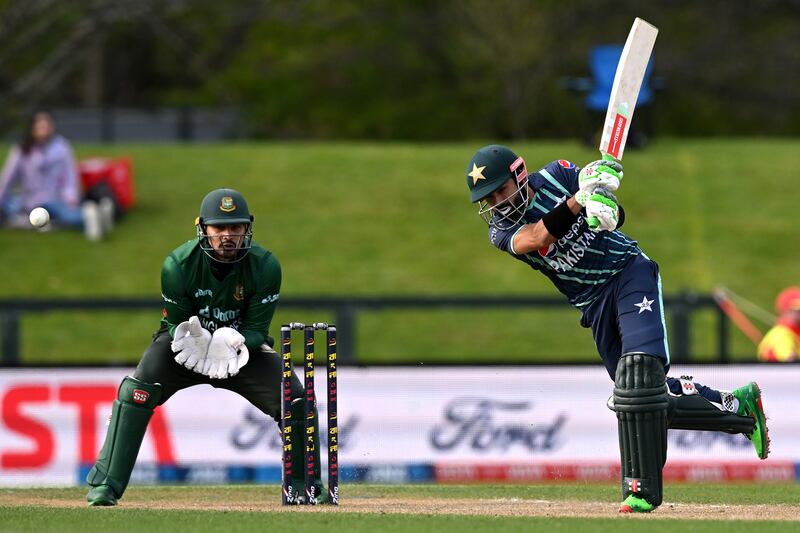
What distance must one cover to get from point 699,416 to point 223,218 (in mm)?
2832

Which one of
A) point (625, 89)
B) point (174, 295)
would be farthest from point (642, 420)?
point (174, 295)

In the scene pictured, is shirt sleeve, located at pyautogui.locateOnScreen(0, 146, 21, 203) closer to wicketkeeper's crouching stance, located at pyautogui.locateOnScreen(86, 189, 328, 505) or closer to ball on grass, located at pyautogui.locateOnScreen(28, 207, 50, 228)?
ball on grass, located at pyautogui.locateOnScreen(28, 207, 50, 228)

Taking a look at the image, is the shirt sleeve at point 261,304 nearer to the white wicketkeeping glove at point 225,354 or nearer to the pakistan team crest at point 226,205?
the white wicketkeeping glove at point 225,354

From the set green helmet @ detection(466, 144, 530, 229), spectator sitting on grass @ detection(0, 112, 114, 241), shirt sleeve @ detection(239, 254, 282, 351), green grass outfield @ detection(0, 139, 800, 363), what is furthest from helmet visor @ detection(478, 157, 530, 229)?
spectator sitting on grass @ detection(0, 112, 114, 241)

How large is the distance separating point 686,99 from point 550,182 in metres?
29.5

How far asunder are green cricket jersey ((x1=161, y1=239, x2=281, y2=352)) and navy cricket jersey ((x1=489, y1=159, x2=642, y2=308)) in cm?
134

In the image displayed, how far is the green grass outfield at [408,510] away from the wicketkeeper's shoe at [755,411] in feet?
1.15

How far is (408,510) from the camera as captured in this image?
786cm

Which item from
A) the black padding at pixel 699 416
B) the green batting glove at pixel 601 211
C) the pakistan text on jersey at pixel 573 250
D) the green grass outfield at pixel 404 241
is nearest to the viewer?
the green batting glove at pixel 601 211

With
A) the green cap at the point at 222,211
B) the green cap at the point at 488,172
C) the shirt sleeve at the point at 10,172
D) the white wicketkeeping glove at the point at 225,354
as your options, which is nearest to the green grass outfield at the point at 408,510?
the white wicketkeeping glove at the point at 225,354

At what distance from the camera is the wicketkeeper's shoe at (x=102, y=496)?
316 inches

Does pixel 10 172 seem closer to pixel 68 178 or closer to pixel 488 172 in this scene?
pixel 68 178

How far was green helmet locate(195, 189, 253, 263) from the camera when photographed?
7.97 meters

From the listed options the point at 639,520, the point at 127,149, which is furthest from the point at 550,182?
the point at 127,149
